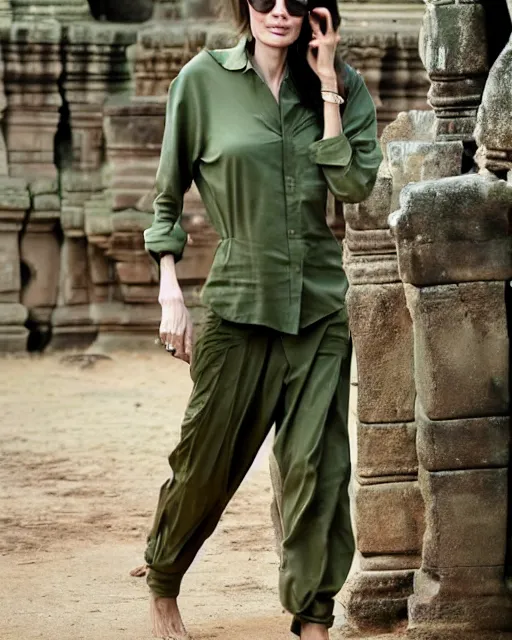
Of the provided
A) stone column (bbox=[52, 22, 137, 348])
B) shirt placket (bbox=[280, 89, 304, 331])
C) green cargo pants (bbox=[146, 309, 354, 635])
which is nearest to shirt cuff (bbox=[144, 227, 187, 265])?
green cargo pants (bbox=[146, 309, 354, 635])

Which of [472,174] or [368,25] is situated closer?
[472,174]

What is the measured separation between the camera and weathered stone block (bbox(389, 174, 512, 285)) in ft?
16.4

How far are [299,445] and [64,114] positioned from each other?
7.51m

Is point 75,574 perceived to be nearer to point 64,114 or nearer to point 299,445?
point 299,445

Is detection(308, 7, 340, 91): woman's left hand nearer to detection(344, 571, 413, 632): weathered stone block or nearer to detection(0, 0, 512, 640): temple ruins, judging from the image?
detection(0, 0, 512, 640): temple ruins

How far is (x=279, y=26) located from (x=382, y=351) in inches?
48.4

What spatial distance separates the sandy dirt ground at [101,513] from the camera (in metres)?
5.69

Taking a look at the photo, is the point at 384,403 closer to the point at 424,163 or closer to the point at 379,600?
the point at 379,600

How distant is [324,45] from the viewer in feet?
15.2

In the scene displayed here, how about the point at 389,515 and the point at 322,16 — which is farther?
the point at 389,515

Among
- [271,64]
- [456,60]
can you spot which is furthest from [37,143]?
[271,64]

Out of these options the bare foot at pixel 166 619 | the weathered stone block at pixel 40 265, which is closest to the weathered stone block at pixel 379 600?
the bare foot at pixel 166 619

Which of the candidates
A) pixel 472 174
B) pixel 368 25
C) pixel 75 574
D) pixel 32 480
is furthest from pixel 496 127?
pixel 368 25

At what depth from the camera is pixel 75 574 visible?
6.41 m
